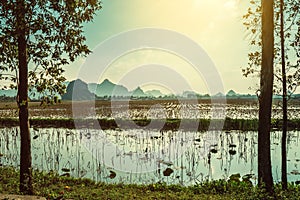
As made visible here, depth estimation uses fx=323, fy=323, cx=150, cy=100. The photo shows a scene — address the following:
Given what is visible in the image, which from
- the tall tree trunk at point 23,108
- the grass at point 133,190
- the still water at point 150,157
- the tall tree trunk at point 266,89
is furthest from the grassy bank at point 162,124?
the tall tree trunk at point 23,108

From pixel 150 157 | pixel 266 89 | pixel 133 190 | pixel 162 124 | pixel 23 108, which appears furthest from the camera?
pixel 162 124

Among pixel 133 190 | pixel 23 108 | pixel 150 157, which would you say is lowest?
pixel 150 157

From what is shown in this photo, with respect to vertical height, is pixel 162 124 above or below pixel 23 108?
below

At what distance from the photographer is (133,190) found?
7.04 m

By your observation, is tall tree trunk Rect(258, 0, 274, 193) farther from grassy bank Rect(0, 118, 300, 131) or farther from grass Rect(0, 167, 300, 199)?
grassy bank Rect(0, 118, 300, 131)

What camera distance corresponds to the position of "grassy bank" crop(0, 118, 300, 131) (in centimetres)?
1973

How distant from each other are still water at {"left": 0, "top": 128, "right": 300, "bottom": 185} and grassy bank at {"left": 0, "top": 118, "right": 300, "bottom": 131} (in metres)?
2.70

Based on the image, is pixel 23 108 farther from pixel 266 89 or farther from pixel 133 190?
pixel 266 89

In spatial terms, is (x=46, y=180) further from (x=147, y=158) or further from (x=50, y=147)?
(x=50, y=147)

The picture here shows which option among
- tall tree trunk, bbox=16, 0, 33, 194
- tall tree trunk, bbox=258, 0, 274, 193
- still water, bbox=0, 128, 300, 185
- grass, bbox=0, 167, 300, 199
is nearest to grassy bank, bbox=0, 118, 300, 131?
still water, bbox=0, 128, 300, 185

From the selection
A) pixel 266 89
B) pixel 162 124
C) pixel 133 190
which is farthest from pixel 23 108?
pixel 162 124

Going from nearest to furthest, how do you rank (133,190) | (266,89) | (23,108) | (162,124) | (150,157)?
(266,89)
(23,108)
(133,190)
(150,157)
(162,124)

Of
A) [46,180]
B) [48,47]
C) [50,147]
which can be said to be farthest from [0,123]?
[48,47]

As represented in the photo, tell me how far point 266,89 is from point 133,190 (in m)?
3.50
